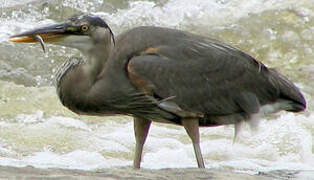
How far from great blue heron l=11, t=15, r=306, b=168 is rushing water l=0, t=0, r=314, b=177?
0.82m

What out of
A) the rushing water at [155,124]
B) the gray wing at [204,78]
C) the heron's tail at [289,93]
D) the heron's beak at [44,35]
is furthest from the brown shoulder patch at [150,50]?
the rushing water at [155,124]

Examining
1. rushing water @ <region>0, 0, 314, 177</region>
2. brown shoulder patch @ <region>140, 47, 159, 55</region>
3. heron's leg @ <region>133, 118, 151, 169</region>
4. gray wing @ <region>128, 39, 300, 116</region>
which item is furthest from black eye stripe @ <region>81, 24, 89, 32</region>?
rushing water @ <region>0, 0, 314, 177</region>

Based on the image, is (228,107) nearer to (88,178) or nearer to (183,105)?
(183,105)

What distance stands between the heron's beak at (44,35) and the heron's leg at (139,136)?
1156 mm

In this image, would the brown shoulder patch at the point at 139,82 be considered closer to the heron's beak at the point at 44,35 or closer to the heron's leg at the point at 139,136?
the heron's leg at the point at 139,136

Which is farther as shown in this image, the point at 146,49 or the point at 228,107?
the point at 228,107

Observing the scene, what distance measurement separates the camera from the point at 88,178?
14.7ft

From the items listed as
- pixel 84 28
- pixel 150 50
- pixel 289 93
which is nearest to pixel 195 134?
pixel 150 50

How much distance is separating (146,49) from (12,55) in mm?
4905

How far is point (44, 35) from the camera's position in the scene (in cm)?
580

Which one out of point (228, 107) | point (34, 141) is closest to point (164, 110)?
point (228, 107)

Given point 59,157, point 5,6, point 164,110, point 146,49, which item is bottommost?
point 59,157

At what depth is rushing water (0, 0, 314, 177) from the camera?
845 centimetres

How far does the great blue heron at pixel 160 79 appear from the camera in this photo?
6.15 m
